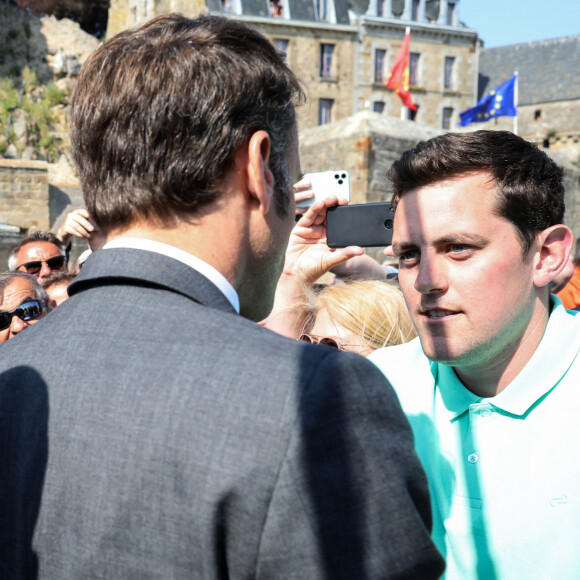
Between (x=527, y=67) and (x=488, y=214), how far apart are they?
38.5 m

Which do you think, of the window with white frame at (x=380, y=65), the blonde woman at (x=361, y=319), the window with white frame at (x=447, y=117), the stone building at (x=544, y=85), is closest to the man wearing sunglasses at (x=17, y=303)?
the blonde woman at (x=361, y=319)

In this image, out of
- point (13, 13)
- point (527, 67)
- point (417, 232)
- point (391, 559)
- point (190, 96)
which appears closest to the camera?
point (391, 559)

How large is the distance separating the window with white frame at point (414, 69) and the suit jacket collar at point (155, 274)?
113 ft

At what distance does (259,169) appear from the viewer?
4.12ft

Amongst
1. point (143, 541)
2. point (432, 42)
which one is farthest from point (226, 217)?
point (432, 42)

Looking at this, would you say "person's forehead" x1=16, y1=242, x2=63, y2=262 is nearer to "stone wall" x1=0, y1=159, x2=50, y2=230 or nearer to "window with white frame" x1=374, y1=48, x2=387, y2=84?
"stone wall" x1=0, y1=159, x2=50, y2=230

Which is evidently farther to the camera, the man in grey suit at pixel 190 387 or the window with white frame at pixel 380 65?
the window with white frame at pixel 380 65

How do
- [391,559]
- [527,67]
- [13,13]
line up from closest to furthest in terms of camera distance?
[391,559] → [13,13] → [527,67]

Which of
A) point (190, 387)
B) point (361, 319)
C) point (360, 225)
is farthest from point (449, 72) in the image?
point (190, 387)

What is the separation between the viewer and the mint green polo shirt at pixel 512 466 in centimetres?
155

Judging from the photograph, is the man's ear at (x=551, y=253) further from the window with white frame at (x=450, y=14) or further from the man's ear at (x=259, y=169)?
the window with white frame at (x=450, y=14)

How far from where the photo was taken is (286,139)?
1352 millimetres

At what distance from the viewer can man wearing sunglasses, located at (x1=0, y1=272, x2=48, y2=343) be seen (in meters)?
3.89

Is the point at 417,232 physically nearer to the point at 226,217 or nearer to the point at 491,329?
the point at 491,329
